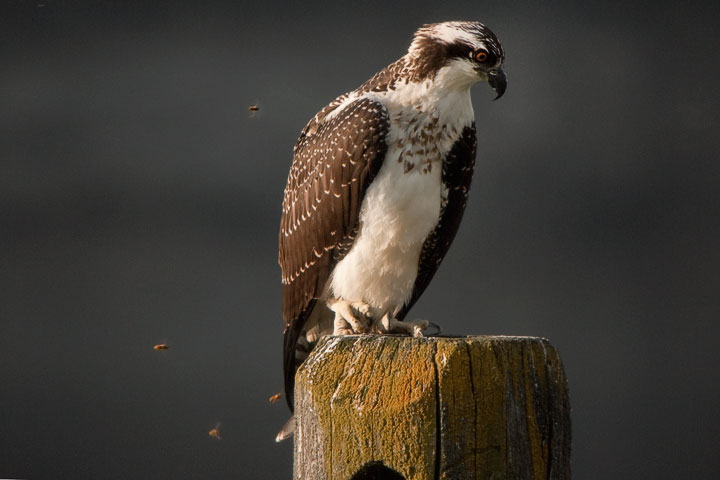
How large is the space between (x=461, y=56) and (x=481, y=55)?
91 millimetres

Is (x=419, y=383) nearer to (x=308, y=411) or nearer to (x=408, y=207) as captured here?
(x=308, y=411)

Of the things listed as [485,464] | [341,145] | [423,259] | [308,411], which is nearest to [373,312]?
[423,259]

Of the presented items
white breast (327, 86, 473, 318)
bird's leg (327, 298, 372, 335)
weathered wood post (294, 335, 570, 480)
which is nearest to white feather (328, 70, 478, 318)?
white breast (327, 86, 473, 318)

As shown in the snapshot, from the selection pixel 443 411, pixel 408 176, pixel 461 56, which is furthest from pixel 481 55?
pixel 443 411

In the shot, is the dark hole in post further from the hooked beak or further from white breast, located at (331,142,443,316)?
the hooked beak

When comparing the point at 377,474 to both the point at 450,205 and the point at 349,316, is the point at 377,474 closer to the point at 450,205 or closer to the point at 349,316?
the point at 349,316

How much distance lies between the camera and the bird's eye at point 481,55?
3.15 metres

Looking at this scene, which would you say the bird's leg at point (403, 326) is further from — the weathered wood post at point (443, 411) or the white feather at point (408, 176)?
the weathered wood post at point (443, 411)

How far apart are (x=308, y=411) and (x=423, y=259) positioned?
140cm

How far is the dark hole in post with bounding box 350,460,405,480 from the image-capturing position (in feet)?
7.45

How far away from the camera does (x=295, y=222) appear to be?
367 centimetres

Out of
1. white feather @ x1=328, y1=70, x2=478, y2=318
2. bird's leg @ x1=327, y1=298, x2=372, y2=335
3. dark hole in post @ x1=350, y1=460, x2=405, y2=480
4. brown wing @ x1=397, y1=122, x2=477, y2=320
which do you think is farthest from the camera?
bird's leg @ x1=327, y1=298, x2=372, y2=335

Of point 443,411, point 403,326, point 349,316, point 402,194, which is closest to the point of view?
point 443,411

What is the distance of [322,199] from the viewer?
3465mm
